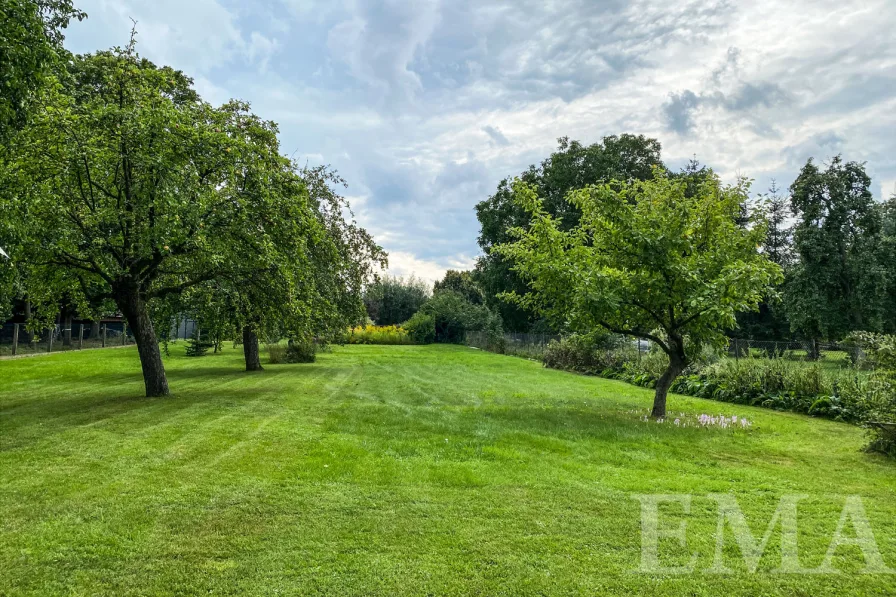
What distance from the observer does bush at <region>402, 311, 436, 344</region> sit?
152 ft

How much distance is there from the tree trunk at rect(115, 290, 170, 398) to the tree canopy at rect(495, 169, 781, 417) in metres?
7.91

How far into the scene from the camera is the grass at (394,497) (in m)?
3.49

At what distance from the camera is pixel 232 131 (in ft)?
37.2

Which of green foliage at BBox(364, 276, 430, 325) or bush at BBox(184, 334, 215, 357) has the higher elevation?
green foliage at BBox(364, 276, 430, 325)

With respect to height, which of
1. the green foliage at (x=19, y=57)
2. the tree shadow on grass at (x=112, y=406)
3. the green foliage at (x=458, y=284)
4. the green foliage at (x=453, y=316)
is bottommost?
the tree shadow on grass at (x=112, y=406)

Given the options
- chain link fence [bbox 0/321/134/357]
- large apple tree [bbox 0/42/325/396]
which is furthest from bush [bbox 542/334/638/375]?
chain link fence [bbox 0/321/134/357]

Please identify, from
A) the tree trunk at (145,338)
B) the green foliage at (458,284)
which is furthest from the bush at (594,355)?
the green foliage at (458,284)

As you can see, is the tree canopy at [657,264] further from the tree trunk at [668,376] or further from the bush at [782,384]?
the bush at [782,384]

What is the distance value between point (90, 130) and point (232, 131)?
8.50 feet

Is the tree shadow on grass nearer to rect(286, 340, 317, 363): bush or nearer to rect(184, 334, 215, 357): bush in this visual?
rect(286, 340, 317, 363): bush

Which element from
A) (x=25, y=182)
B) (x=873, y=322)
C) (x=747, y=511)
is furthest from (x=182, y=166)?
(x=873, y=322)

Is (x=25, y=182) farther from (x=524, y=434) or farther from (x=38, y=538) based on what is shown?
A: (x=524, y=434)

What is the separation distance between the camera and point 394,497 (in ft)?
16.4

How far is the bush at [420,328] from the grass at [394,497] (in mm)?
35789
